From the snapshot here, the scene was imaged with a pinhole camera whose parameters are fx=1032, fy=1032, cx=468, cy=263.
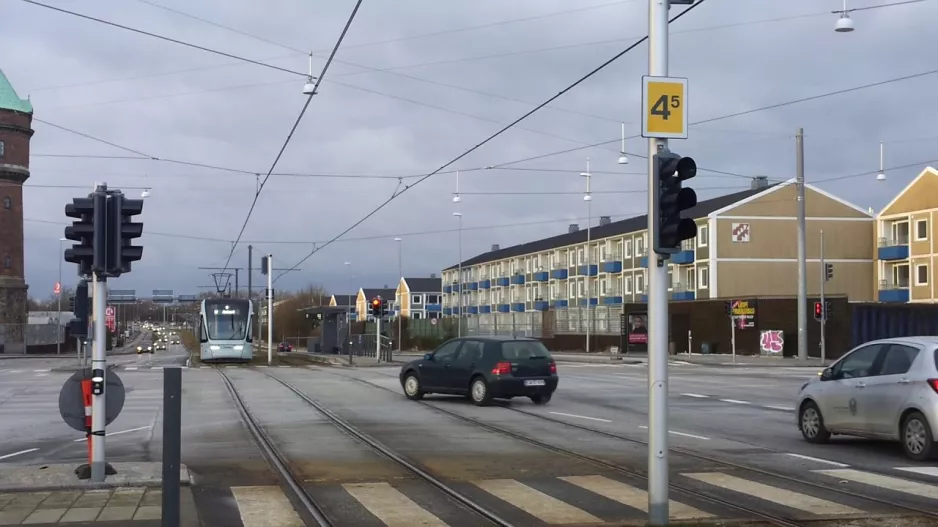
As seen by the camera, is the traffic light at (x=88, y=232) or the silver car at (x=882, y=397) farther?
the silver car at (x=882, y=397)

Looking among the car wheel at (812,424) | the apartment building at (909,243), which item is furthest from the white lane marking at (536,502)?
the apartment building at (909,243)

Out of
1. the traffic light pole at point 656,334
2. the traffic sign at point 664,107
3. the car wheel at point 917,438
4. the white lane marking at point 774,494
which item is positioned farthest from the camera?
the car wheel at point 917,438

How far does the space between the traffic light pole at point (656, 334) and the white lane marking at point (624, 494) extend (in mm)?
997

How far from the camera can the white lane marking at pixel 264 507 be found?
935cm

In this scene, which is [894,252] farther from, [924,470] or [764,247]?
[924,470]

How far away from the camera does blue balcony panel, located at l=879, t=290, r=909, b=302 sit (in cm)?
7019

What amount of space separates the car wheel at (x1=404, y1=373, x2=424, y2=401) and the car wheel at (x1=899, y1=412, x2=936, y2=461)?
12.4 metres

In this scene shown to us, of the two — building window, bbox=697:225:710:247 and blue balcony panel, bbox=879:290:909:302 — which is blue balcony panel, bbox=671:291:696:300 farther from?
blue balcony panel, bbox=879:290:909:302

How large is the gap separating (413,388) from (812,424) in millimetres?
10709

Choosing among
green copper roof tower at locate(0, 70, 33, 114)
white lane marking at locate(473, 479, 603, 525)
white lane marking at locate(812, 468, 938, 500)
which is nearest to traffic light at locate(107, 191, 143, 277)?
white lane marking at locate(473, 479, 603, 525)

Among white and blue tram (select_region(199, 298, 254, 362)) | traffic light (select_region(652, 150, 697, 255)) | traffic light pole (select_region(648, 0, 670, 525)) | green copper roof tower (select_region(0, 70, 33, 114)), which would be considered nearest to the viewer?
traffic light pole (select_region(648, 0, 670, 525))

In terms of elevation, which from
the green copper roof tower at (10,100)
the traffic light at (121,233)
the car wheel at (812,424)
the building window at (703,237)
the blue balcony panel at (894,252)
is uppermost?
the green copper roof tower at (10,100)

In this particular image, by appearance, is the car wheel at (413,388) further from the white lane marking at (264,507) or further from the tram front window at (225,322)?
the tram front window at (225,322)

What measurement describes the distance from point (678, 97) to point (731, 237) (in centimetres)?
6618
